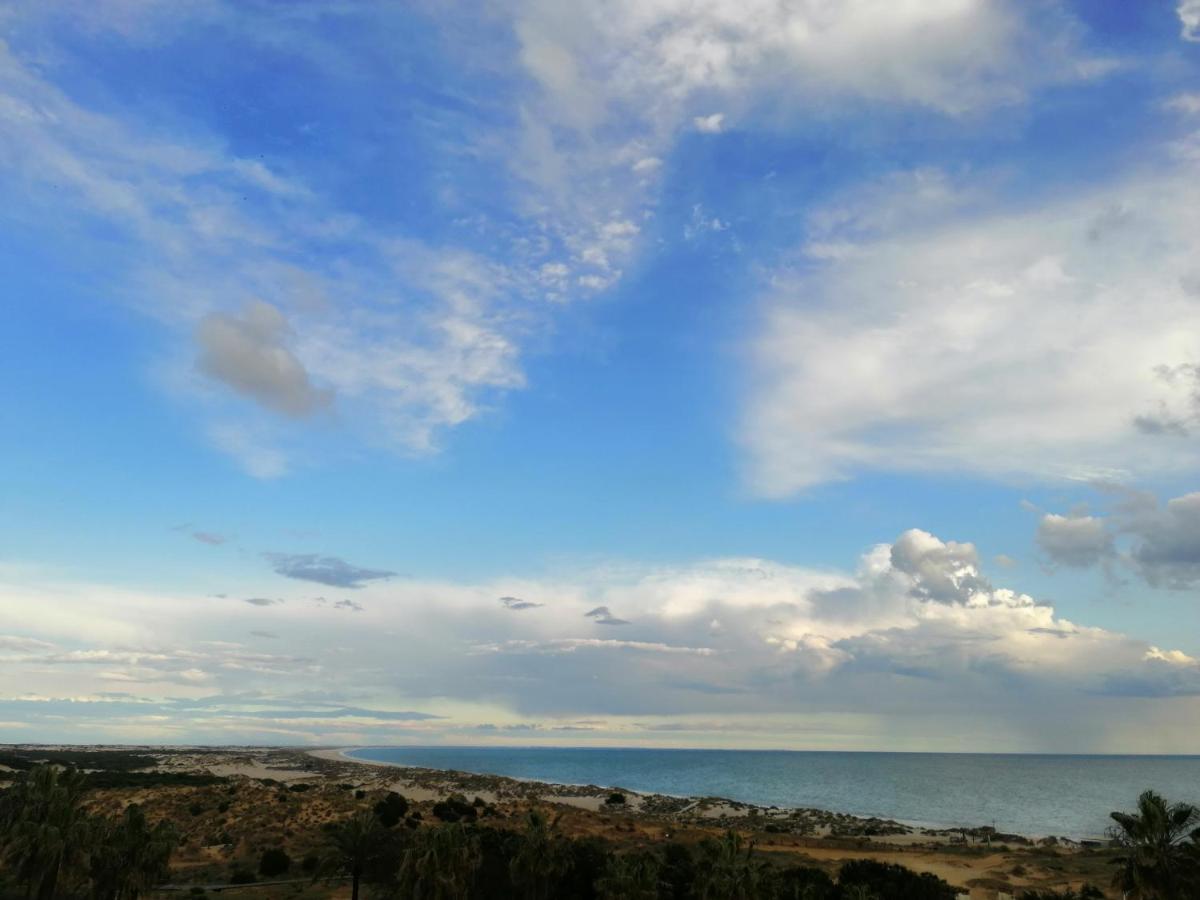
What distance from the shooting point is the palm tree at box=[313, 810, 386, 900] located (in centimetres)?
4944

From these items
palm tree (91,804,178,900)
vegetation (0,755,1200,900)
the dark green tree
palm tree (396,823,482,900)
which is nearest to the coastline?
the dark green tree

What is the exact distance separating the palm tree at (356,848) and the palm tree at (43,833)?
1382 cm

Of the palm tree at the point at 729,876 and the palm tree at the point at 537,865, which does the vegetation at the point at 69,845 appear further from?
the palm tree at the point at 729,876

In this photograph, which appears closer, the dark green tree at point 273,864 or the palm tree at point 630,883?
the palm tree at point 630,883

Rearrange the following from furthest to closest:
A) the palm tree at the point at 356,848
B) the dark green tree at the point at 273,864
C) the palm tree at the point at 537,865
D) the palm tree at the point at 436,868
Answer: the dark green tree at the point at 273,864, the palm tree at the point at 356,848, the palm tree at the point at 537,865, the palm tree at the point at 436,868

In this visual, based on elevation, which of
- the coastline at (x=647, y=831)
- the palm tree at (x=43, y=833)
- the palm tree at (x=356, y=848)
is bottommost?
the coastline at (x=647, y=831)

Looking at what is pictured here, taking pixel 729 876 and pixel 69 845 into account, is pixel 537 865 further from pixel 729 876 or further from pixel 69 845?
pixel 69 845

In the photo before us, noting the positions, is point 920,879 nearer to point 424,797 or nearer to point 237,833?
point 237,833

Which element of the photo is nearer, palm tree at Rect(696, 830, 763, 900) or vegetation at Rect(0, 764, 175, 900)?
palm tree at Rect(696, 830, 763, 900)

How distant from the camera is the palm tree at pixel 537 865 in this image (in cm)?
4619

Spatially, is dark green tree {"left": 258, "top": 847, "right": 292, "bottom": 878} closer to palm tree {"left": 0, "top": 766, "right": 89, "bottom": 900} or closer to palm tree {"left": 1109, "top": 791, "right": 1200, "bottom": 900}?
palm tree {"left": 0, "top": 766, "right": 89, "bottom": 900}

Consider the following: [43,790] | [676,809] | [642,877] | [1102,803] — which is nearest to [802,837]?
[676,809]

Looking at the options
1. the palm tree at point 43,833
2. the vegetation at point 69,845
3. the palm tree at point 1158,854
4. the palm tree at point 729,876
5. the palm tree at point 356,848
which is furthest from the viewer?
the palm tree at point 356,848

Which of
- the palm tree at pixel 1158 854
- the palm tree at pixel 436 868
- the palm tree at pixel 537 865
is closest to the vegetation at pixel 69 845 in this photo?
the palm tree at pixel 436 868
